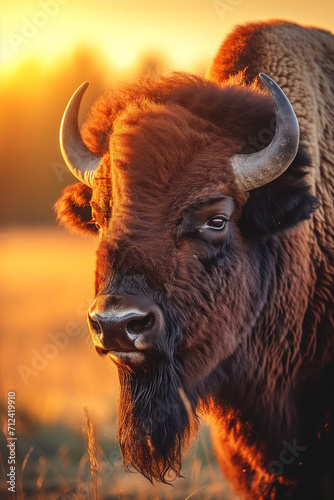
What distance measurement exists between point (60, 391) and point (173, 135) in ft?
17.9

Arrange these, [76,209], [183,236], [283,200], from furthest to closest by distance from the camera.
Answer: [76,209]
[283,200]
[183,236]

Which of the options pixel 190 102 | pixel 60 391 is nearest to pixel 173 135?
pixel 190 102

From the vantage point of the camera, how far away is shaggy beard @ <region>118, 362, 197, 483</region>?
2.76 m

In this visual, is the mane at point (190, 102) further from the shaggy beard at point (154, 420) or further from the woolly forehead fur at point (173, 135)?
the shaggy beard at point (154, 420)

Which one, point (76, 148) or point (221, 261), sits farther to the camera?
point (76, 148)

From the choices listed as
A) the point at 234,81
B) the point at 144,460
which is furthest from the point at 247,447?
the point at 234,81

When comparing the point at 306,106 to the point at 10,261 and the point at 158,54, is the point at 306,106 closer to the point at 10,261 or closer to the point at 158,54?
the point at 158,54

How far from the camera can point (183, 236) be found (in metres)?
2.72

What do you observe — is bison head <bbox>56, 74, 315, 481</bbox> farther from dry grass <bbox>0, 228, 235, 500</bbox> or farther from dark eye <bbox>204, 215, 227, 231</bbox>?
dry grass <bbox>0, 228, 235, 500</bbox>

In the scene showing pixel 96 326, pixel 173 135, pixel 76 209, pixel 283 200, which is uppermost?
pixel 173 135

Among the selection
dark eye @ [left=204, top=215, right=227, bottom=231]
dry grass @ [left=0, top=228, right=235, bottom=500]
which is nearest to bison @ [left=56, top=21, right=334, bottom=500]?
dark eye @ [left=204, top=215, right=227, bottom=231]

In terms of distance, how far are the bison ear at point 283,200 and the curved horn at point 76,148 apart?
91cm

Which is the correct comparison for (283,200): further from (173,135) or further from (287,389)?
(287,389)

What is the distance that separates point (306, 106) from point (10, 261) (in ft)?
37.2
